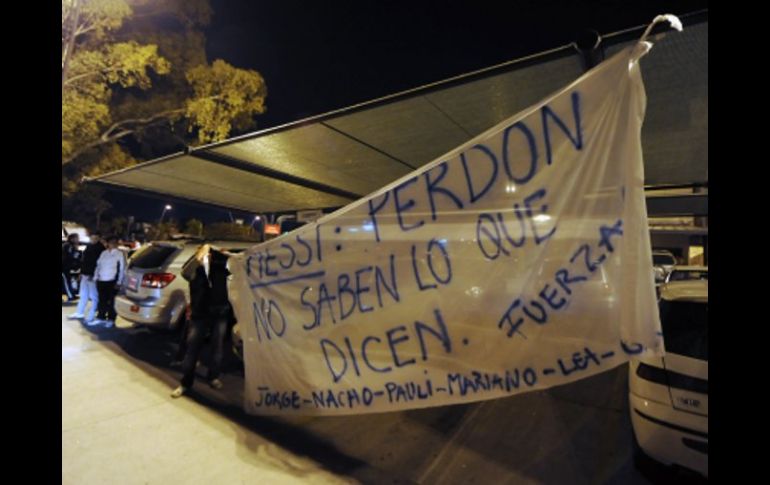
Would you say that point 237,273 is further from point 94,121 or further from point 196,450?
point 94,121

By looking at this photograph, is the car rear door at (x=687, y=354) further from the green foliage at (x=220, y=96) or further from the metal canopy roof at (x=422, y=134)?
the green foliage at (x=220, y=96)

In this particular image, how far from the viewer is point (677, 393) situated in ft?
8.11

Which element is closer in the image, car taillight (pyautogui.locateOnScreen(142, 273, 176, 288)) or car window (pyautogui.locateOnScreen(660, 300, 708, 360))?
car window (pyautogui.locateOnScreen(660, 300, 708, 360))

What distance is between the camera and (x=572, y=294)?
6.15 feet

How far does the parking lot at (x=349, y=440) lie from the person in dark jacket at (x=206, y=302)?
349 mm

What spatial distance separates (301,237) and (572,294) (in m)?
1.90

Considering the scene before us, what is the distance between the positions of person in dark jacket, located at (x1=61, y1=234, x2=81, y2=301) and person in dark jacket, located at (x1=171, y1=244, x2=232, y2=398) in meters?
6.71

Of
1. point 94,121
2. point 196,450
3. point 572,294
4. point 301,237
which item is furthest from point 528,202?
point 94,121

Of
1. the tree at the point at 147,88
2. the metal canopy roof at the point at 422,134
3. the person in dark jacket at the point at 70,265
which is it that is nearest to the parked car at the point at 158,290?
the metal canopy roof at the point at 422,134

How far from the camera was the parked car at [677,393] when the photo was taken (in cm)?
239

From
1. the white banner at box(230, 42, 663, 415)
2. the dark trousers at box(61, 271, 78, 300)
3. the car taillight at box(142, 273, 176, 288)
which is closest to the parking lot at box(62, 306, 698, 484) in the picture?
the white banner at box(230, 42, 663, 415)

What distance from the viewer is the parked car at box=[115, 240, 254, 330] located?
6117 millimetres

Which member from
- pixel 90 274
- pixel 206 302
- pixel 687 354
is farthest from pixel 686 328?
pixel 90 274

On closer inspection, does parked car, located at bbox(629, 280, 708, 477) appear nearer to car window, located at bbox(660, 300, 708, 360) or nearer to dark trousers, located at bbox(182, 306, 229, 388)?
car window, located at bbox(660, 300, 708, 360)
